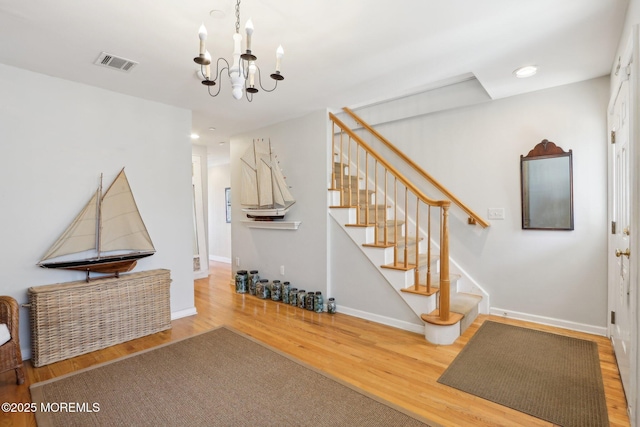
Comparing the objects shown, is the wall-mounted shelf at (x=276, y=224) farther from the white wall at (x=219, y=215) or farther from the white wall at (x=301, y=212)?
the white wall at (x=219, y=215)

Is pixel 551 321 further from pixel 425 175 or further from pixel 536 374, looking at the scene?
pixel 425 175

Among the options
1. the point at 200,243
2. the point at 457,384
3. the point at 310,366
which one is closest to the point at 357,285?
the point at 310,366

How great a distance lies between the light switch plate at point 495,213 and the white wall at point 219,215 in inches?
217

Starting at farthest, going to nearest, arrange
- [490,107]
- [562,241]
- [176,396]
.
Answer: [490,107], [562,241], [176,396]

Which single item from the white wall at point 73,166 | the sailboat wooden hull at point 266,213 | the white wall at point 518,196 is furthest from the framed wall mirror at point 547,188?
the white wall at point 73,166

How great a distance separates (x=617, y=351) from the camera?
2.31 metres

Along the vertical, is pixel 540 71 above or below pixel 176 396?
above

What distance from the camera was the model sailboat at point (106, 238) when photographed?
2.72m

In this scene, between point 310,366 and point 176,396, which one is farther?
point 310,366

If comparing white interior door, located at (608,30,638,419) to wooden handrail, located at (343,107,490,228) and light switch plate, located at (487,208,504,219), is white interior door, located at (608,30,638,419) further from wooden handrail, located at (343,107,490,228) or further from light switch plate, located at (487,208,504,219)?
wooden handrail, located at (343,107,490,228)

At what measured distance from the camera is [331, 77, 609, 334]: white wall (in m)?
2.86

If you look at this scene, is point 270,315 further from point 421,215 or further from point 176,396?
point 421,215

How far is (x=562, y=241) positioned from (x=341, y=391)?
251 centimetres

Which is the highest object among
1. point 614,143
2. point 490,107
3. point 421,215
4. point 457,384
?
point 490,107
